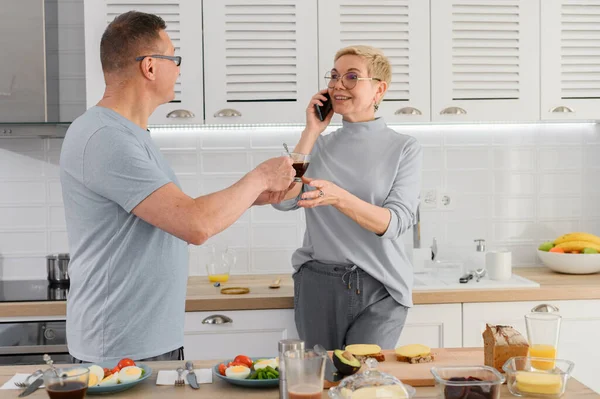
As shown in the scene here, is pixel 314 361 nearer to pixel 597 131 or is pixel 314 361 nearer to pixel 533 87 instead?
pixel 533 87

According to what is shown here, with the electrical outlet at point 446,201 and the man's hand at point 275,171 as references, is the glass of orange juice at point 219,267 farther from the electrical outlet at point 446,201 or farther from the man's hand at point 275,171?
the man's hand at point 275,171

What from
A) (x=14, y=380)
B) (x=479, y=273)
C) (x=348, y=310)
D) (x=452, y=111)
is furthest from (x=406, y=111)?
(x=14, y=380)

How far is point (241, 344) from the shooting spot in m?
3.12

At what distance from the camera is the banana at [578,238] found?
3581mm

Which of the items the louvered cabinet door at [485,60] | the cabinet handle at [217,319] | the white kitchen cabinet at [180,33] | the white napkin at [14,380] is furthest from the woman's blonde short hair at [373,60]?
the white napkin at [14,380]

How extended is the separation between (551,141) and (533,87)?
0.56 metres

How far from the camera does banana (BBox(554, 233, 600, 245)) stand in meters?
3.58

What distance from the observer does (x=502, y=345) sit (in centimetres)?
178

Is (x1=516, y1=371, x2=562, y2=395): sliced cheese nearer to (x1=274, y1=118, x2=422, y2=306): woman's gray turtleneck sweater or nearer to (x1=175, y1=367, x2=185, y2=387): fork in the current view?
(x1=175, y1=367, x2=185, y2=387): fork

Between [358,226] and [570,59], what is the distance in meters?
1.56

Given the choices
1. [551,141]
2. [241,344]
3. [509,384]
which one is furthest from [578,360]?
[509,384]

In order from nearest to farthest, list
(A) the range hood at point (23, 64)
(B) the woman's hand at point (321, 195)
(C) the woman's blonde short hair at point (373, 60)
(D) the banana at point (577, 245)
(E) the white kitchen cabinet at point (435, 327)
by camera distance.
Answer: (B) the woman's hand at point (321, 195)
(C) the woman's blonde short hair at point (373, 60)
(E) the white kitchen cabinet at point (435, 327)
(A) the range hood at point (23, 64)
(D) the banana at point (577, 245)

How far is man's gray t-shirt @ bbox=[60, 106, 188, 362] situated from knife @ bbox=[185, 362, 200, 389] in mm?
214

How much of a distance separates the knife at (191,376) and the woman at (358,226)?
89cm
